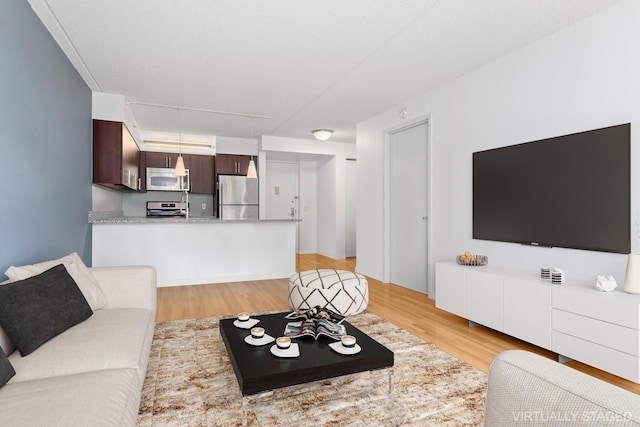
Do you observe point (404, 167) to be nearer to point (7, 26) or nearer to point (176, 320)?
point (176, 320)

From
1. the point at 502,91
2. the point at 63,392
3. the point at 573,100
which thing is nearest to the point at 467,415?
the point at 63,392

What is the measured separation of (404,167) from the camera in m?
4.90

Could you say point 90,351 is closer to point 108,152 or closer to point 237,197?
point 108,152

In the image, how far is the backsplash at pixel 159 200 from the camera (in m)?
7.29

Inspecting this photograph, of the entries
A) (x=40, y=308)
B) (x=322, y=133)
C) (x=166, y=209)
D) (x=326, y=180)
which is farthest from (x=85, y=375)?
(x=326, y=180)

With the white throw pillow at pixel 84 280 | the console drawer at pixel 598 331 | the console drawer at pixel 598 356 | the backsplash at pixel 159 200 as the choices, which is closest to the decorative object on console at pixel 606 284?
the console drawer at pixel 598 331

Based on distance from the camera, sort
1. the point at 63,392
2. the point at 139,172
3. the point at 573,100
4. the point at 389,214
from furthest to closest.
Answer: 1. the point at 139,172
2. the point at 389,214
3. the point at 573,100
4. the point at 63,392

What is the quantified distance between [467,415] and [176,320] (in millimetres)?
2632

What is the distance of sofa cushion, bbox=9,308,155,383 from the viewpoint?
157 cm

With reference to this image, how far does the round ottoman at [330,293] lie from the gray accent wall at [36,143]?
215 cm

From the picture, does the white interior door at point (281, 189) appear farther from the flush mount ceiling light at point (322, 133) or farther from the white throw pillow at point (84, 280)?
the white throw pillow at point (84, 280)

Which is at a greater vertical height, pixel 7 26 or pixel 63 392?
pixel 7 26

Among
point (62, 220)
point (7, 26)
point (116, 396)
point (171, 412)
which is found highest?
point (7, 26)

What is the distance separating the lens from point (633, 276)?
225 centimetres
